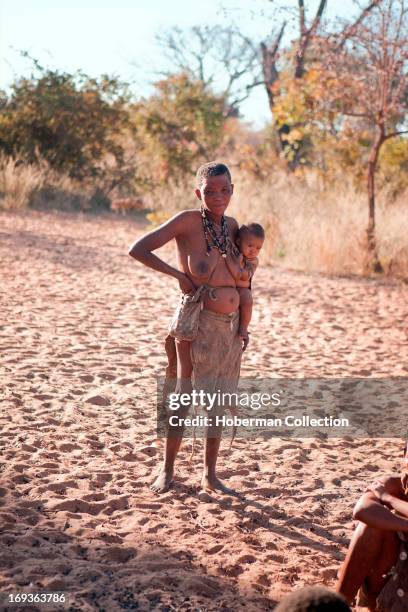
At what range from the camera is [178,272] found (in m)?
3.60

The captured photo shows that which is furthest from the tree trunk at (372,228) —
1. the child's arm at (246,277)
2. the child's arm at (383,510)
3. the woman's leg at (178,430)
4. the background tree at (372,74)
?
the child's arm at (383,510)

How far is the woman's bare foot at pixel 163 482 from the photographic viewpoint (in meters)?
3.82

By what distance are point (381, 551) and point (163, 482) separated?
1426 millimetres

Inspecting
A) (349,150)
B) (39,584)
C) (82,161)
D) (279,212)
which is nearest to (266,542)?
(39,584)

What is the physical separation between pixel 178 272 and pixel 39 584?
1.47 metres

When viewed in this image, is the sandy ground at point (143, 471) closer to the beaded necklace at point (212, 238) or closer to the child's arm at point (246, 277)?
the child's arm at point (246, 277)

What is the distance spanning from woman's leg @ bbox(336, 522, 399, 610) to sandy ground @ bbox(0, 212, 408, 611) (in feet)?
1.13

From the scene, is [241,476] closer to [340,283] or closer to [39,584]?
[39,584]

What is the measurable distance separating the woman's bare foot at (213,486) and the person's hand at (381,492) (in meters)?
1.26

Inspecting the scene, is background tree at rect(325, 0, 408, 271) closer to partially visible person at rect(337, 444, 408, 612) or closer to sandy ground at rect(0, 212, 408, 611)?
sandy ground at rect(0, 212, 408, 611)

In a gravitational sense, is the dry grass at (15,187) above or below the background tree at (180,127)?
below

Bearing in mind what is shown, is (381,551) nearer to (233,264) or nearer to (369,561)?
(369,561)

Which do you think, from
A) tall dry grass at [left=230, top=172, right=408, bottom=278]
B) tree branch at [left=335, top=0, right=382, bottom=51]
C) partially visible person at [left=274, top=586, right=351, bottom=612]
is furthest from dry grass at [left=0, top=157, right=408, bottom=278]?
partially visible person at [left=274, top=586, right=351, bottom=612]

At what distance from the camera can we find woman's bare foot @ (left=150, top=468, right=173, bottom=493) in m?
3.82
